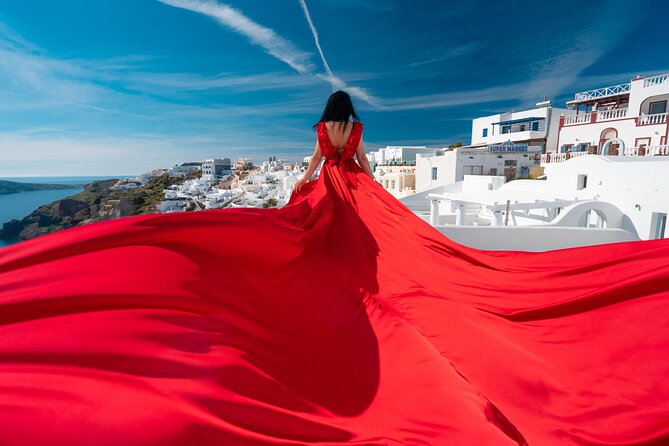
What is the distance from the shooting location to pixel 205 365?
34.7 inches

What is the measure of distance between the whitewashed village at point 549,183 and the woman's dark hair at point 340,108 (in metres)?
0.89

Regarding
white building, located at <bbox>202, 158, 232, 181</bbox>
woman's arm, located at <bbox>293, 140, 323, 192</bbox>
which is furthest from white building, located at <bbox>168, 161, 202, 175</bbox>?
woman's arm, located at <bbox>293, 140, 323, 192</bbox>

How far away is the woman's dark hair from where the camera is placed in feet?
9.30

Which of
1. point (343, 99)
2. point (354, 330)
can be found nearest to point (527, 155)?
point (343, 99)

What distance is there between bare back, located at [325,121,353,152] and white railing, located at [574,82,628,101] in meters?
26.5

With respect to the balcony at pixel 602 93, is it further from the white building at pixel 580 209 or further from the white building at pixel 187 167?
the white building at pixel 187 167

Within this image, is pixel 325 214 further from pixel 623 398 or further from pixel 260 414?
pixel 623 398

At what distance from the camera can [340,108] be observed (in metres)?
2.85

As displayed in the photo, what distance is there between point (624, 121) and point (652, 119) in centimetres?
150

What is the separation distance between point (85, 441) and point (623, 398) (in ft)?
5.22

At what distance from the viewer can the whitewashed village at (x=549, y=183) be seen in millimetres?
3870

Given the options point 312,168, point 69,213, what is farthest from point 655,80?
point 69,213

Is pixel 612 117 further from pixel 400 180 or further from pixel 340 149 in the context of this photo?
pixel 340 149

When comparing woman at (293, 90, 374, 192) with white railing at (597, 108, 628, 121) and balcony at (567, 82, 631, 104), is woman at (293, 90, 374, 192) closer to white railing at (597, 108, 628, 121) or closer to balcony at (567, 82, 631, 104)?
white railing at (597, 108, 628, 121)
